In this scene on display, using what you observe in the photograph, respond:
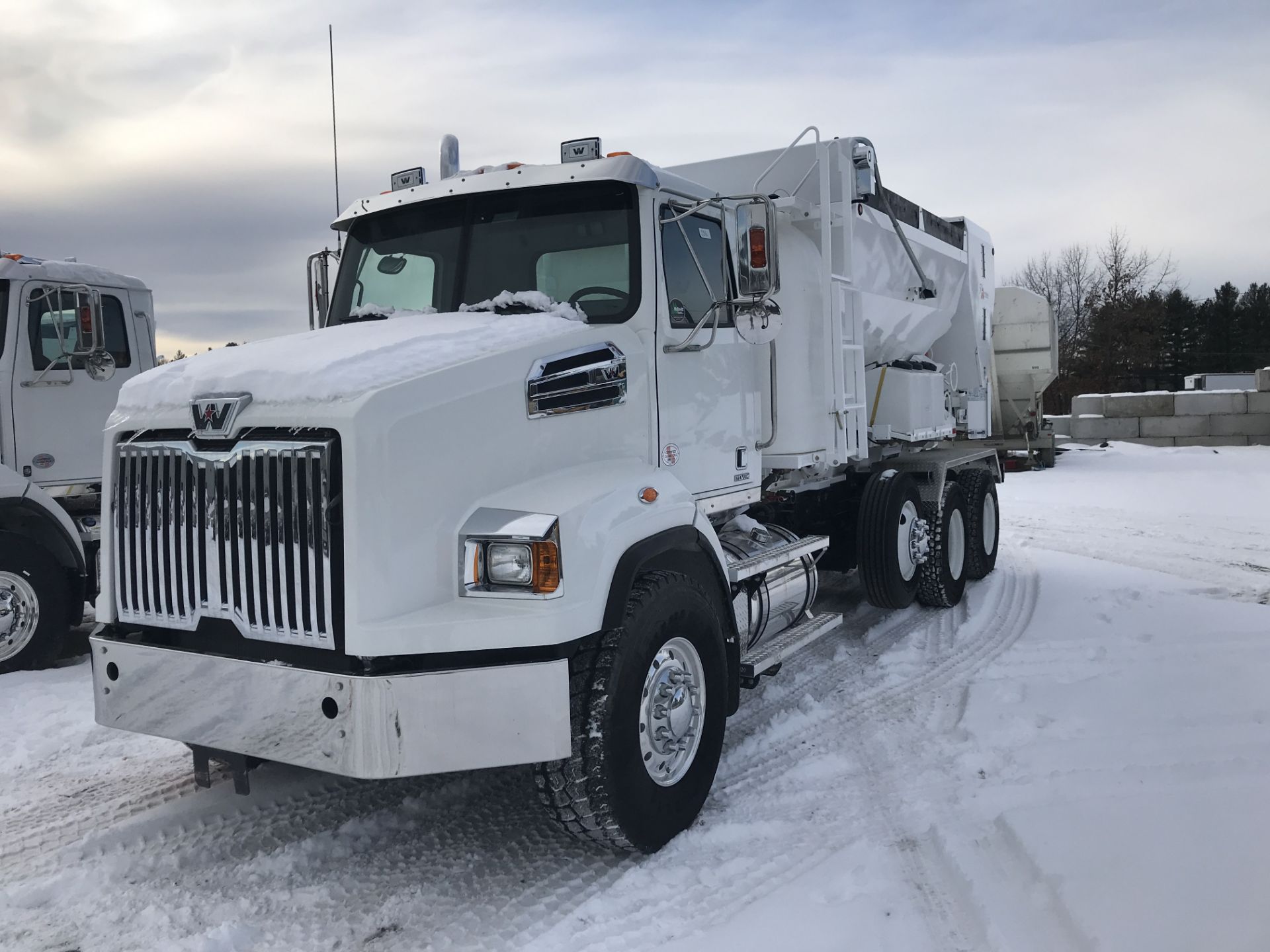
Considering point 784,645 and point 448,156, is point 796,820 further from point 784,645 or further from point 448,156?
point 448,156

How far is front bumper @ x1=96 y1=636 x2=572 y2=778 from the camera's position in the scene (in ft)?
10.7

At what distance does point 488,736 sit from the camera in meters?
3.43

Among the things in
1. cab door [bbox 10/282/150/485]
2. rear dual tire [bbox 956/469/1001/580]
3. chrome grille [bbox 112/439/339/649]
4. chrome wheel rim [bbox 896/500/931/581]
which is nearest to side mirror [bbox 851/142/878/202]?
chrome wheel rim [bbox 896/500/931/581]

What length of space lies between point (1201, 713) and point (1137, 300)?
43.7 metres

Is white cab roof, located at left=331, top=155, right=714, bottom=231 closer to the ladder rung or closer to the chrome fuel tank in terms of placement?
the chrome fuel tank

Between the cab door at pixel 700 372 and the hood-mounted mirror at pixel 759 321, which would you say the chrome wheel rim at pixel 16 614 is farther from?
the hood-mounted mirror at pixel 759 321

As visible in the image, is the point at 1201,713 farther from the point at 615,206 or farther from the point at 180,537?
the point at 180,537

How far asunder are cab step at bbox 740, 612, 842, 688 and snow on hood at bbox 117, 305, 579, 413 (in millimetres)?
1980

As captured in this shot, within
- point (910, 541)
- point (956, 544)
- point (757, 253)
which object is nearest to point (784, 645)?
point (757, 253)

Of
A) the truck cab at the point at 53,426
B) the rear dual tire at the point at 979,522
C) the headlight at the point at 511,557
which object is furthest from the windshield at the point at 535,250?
the rear dual tire at the point at 979,522

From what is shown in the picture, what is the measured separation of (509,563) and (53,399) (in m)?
5.86

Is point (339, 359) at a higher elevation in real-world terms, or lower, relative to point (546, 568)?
higher

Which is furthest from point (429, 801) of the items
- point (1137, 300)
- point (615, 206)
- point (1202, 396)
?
point (1137, 300)

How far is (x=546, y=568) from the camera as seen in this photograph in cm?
345
